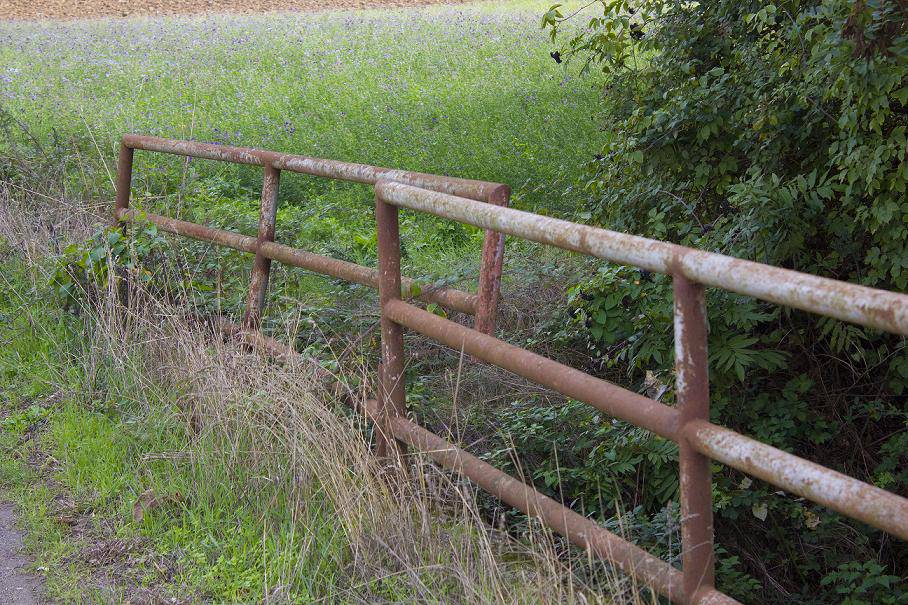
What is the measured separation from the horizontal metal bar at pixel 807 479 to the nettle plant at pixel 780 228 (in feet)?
5.86

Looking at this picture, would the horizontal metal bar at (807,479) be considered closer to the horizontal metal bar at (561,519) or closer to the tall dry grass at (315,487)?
the horizontal metal bar at (561,519)

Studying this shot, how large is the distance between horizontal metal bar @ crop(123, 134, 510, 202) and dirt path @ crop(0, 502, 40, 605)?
1993mm

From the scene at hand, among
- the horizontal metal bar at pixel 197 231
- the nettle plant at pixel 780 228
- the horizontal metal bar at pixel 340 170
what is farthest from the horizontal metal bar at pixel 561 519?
the horizontal metal bar at pixel 197 231

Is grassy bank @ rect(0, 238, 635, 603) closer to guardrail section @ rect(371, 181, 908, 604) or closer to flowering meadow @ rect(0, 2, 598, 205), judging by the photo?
guardrail section @ rect(371, 181, 908, 604)

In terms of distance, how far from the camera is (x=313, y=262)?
14.5ft

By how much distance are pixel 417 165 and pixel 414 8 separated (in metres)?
19.1

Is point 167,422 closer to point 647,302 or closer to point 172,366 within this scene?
point 172,366

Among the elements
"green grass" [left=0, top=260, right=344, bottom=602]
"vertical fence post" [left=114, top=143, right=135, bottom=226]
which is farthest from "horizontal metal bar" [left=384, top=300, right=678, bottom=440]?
"vertical fence post" [left=114, top=143, right=135, bottom=226]

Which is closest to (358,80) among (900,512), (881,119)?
(881,119)

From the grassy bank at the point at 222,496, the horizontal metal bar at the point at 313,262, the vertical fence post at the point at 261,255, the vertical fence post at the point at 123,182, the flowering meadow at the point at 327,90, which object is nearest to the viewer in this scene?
the grassy bank at the point at 222,496

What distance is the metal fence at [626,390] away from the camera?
76.4 inches

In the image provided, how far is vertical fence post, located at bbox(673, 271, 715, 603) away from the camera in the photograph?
2.27 metres

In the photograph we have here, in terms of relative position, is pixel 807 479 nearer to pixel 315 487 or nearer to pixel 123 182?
pixel 315 487

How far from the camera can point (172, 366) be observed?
4.67 m
